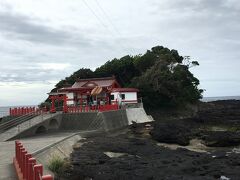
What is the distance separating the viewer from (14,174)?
1480cm

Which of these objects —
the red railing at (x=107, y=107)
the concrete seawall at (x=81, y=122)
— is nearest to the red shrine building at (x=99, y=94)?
the red railing at (x=107, y=107)

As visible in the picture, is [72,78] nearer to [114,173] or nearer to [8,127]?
[8,127]

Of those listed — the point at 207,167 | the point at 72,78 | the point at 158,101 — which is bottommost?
the point at 207,167

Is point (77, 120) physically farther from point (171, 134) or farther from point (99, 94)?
point (99, 94)

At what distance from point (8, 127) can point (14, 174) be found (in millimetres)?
18349

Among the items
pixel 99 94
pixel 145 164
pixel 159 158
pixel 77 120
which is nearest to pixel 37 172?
pixel 145 164

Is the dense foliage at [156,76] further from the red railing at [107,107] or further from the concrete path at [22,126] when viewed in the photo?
the concrete path at [22,126]

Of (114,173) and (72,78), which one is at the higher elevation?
(72,78)

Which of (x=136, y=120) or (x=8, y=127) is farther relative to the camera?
(x=136, y=120)

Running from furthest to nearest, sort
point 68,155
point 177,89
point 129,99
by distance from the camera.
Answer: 1. point 177,89
2. point 129,99
3. point 68,155

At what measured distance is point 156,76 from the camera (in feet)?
Answer: 183

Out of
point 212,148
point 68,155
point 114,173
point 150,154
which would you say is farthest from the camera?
point 212,148

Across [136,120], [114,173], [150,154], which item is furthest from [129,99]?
[114,173]

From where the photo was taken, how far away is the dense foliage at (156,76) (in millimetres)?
56406
